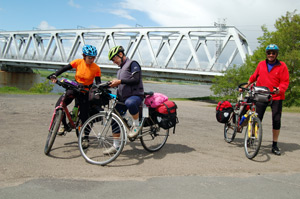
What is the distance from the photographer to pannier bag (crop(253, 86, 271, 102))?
4832 mm

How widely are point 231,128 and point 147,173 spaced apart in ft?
9.71

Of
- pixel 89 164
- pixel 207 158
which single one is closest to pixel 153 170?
pixel 89 164

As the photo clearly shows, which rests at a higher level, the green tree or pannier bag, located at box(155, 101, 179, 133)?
the green tree

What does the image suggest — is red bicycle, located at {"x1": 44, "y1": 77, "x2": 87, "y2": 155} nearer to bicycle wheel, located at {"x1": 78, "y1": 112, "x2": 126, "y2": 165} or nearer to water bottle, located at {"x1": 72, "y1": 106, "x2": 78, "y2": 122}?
water bottle, located at {"x1": 72, "y1": 106, "x2": 78, "y2": 122}

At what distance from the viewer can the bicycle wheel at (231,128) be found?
568 centimetres

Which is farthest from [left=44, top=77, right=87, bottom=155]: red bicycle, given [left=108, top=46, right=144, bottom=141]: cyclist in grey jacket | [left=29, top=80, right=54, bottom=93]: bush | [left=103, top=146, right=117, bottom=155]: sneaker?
[left=29, top=80, right=54, bottom=93]: bush

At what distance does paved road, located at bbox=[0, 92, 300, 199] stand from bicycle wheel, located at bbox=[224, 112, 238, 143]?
0.40 m

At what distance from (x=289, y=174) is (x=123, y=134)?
8.33 feet

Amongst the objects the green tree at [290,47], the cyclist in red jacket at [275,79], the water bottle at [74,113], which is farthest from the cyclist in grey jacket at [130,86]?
the green tree at [290,47]

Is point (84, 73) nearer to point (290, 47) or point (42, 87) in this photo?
point (290, 47)

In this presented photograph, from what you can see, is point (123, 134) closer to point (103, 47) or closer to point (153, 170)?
point (153, 170)

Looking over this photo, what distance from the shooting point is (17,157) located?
3.93 meters

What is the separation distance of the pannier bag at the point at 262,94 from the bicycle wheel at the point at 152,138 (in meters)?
1.83

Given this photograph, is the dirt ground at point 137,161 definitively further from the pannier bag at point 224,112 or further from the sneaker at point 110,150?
the pannier bag at point 224,112
